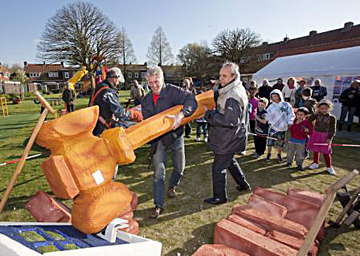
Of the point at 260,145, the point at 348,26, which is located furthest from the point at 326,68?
the point at 348,26

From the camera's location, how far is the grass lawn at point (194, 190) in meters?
2.74

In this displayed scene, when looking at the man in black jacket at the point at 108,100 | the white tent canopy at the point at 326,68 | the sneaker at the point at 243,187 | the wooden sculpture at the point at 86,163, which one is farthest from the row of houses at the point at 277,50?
the wooden sculpture at the point at 86,163

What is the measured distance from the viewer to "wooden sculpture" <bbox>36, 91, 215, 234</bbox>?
1759 millimetres

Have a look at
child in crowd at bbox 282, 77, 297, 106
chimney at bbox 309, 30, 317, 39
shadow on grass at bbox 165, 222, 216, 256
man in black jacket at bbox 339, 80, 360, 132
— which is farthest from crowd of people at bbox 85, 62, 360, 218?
chimney at bbox 309, 30, 317, 39

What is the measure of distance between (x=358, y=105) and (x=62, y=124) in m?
10.9

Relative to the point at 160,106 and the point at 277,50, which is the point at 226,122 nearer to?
the point at 160,106

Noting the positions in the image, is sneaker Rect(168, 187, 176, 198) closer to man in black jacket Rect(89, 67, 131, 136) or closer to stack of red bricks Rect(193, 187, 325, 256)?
stack of red bricks Rect(193, 187, 325, 256)

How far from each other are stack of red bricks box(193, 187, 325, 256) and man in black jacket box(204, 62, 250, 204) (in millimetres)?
619

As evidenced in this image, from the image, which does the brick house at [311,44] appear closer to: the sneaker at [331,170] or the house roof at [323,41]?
the house roof at [323,41]

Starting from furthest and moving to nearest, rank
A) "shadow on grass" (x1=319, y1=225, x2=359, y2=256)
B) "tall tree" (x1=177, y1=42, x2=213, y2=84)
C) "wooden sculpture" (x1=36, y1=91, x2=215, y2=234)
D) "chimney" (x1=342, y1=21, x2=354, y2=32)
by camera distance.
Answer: "tall tree" (x1=177, y1=42, x2=213, y2=84) → "chimney" (x1=342, y1=21, x2=354, y2=32) → "shadow on grass" (x1=319, y1=225, x2=359, y2=256) → "wooden sculpture" (x1=36, y1=91, x2=215, y2=234)

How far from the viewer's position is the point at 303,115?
16.2ft

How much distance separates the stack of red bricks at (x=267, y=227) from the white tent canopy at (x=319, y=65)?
886cm

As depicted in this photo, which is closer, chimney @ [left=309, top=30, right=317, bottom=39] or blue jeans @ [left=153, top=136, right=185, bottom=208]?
blue jeans @ [left=153, top=136, right=185, bottom=208]

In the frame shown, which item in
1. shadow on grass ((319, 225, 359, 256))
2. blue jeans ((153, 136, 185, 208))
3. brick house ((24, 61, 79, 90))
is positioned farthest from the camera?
brick house ((24, 61, 79, 90))
